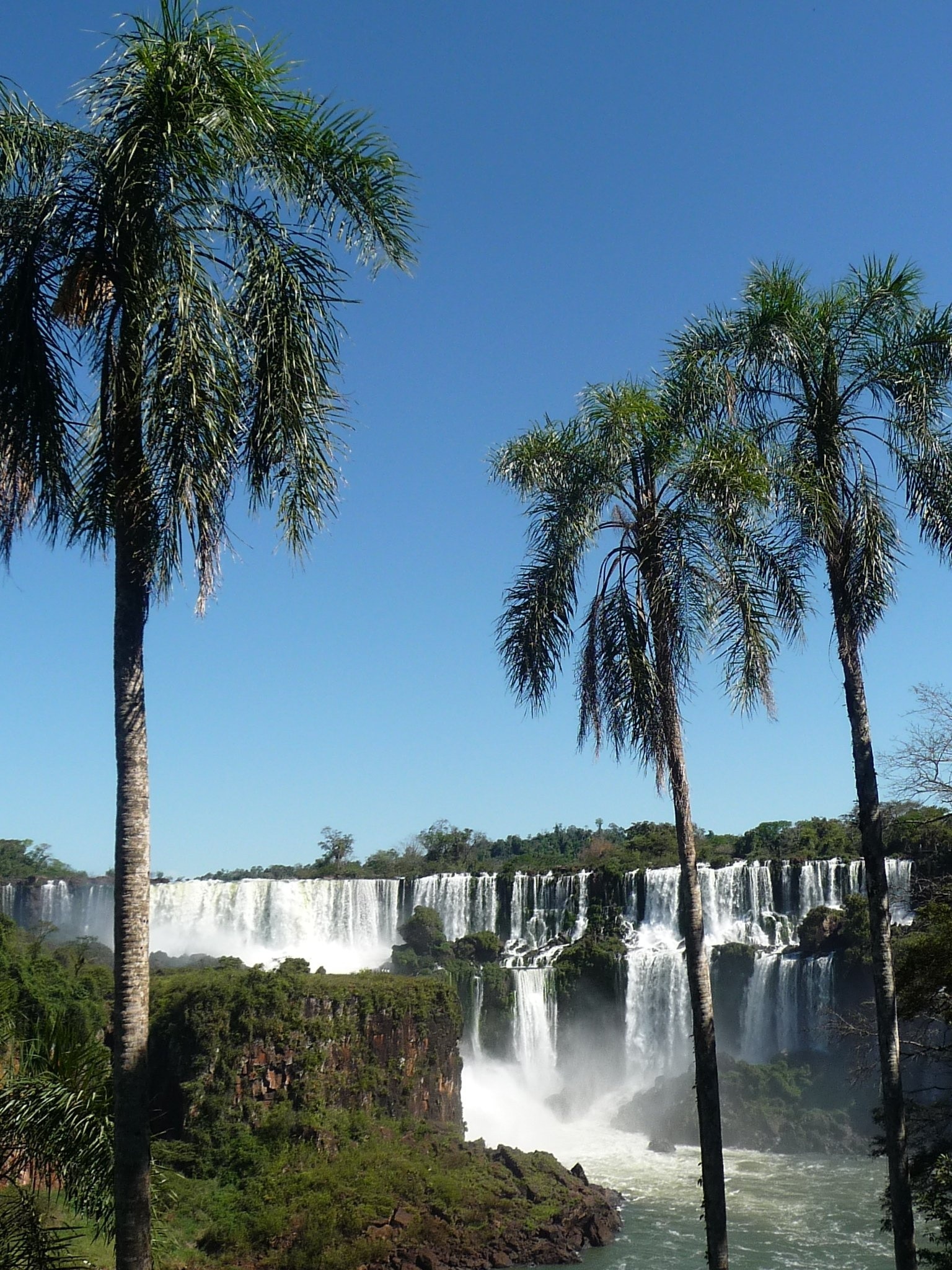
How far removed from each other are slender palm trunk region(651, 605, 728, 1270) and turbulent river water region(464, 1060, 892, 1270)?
1506cm

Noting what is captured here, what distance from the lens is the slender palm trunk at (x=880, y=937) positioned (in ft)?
28.7

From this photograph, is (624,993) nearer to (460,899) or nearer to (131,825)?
(460,899)

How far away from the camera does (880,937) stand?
923cm

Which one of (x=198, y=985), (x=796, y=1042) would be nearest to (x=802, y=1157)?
(x=796, y=1042)

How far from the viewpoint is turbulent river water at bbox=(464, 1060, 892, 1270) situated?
22500 mm

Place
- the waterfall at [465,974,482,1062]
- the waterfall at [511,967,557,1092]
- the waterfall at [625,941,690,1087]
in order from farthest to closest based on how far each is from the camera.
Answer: the waterfall at [511,967,557,1092], the waterfall at [465,974,482,1062], the waterfall at [625,941,690,1087]

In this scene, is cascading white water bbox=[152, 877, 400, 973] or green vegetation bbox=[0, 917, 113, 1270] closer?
green vegetation bbox=[0, 917, 113, 1270]

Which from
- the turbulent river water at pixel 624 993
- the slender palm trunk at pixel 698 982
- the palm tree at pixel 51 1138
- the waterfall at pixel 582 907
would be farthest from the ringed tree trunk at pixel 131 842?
the waterfall at pixel 582 907

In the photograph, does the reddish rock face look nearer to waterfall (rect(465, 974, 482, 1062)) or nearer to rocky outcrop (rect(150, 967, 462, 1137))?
→ rocky outcrop (rect(150, 967, 462, 1137))

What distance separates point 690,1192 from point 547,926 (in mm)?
17147

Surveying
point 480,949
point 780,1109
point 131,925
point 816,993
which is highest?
point 131,925

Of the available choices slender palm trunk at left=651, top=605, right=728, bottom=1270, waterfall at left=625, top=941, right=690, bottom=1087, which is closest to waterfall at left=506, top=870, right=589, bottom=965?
waterfall at left=625, top=941, right=690, bottom=1087

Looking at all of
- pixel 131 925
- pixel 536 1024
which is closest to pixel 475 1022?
pixel 536 1024

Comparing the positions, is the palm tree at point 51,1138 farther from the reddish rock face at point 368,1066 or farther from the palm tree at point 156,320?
the reddish rock face at point 368,1066
